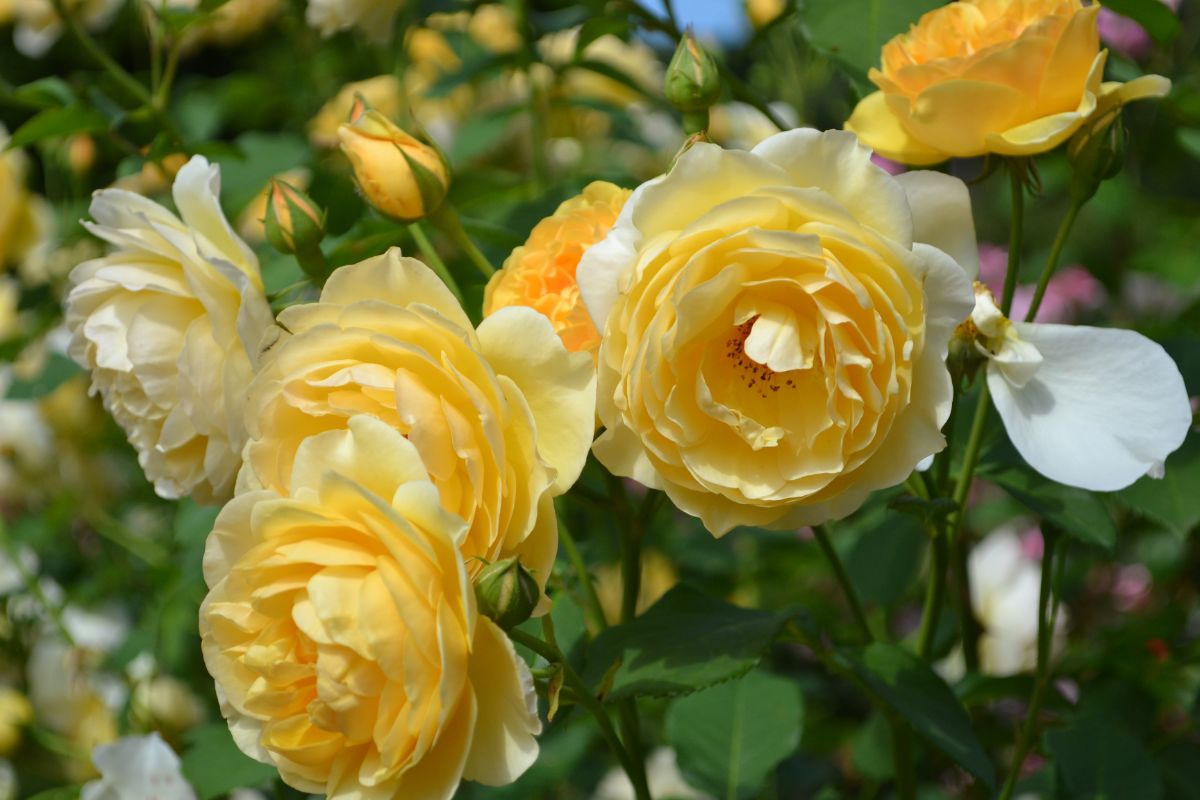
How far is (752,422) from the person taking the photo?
0.63m

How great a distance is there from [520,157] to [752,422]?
168 cm

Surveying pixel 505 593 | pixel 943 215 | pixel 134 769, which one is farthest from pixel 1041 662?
pixel 134 769

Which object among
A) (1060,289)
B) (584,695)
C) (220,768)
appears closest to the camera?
(584,695)

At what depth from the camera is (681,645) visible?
0.72m

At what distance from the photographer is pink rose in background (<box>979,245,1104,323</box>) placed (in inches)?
67.4

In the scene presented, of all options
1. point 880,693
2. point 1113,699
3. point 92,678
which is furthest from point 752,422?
point 92,678

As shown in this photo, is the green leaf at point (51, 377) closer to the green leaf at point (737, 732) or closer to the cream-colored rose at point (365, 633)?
the green leaf at point (737, 732)

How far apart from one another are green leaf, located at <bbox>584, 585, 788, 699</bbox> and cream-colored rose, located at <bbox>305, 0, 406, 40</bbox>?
0.80 meters

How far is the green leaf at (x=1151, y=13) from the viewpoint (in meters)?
0.96

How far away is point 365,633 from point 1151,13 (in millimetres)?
795

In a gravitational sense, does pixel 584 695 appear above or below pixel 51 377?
above

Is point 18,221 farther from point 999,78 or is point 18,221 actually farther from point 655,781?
point 999,78

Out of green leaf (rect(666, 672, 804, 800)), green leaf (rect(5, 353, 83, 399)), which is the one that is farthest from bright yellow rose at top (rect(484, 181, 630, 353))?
green leaf (rect(5, 353, 83, 399))

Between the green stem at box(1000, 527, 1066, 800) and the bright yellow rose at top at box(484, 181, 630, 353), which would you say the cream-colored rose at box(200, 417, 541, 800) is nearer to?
the bright yellow rose at top at box(484, 181, 630, 353)
